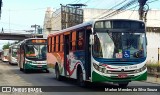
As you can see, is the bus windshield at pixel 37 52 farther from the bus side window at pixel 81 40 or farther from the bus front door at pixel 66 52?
the bus side window at pixel 81 40

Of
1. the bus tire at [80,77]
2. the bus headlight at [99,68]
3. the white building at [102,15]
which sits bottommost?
the bus tire at [80,77]

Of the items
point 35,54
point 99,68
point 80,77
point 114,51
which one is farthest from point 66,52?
point 35,54

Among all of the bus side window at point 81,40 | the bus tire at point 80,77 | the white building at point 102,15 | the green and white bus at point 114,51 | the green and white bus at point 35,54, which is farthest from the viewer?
the white building at point 102,15

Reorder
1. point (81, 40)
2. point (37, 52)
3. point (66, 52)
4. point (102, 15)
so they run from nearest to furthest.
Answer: point (81, 40), point (66, 52), point (37, 52), point (102, 15)

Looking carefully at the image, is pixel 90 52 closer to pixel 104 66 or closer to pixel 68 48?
pixel 104 66

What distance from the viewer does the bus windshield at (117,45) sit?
50.8ft

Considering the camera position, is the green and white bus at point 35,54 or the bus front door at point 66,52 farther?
the green and white bus at point 35,54

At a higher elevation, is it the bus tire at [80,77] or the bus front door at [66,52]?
the bus front door at [66,52]

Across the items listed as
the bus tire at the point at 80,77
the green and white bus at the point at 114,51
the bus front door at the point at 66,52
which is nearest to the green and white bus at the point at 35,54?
the bus front door at the point at 66,52

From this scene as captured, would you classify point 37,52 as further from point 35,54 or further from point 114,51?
point 114,51

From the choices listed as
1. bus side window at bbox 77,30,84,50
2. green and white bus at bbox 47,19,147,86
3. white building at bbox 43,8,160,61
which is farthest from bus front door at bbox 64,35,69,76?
white building at bbox 43,8,160,61

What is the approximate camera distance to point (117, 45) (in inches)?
610

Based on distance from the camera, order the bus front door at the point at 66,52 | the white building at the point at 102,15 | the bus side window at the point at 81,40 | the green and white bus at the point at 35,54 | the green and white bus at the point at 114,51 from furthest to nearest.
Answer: the white building at the point at 102,15 < the green and white bus at the point at 35,54 < the bus front door at the point at 66,52 < the bus side window at the point at 81,40 < the green and white bus at the point at 114,51

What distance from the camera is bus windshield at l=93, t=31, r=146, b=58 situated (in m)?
15.5
